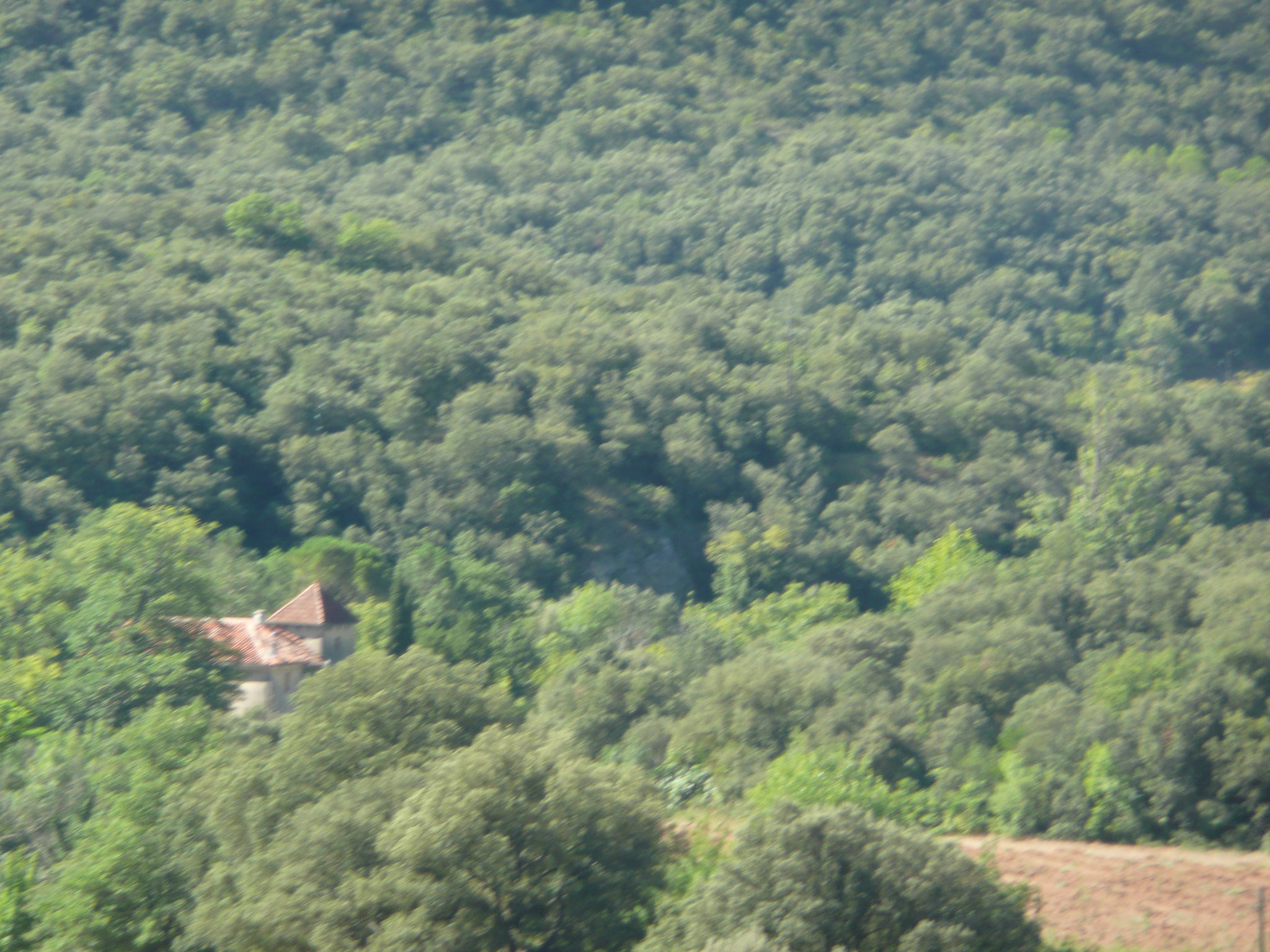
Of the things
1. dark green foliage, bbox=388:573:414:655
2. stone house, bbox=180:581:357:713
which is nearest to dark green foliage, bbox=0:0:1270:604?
stone house, bbox=180:581:357:713

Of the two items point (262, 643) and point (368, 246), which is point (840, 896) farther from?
point (368, 246)

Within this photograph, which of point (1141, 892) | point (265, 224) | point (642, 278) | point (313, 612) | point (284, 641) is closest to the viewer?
point (1141, 892)

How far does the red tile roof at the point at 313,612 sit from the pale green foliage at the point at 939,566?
19815 mm

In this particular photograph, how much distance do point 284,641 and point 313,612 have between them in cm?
159

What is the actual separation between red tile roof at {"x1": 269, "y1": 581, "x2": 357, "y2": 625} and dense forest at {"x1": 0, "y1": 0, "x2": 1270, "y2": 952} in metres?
2.10

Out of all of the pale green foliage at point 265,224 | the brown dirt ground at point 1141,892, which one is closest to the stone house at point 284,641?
the brown dirt ground at point 1141,892

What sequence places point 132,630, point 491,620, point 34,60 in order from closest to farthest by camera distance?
1. point 132,630
2. point 491,620
3. point 34,60

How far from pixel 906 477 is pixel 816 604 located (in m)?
15.6

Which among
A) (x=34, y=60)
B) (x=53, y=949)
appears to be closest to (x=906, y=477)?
(x=53, y=949)

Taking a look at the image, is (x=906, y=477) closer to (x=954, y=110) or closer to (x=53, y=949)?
(x=53, y=949)

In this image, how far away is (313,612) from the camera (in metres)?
43.9

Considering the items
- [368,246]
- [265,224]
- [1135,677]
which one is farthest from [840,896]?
[265,224]

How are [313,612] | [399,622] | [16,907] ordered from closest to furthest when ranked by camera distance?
[16,907] → [399,622] → [313,612]

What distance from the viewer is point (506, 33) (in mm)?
157750
